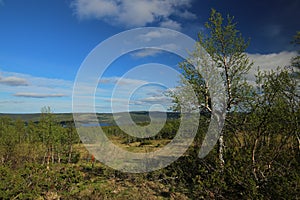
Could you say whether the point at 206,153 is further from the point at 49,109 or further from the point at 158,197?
the point at 49,109

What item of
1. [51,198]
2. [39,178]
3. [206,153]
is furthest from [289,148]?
[51,198]

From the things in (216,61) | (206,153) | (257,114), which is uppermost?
(216,61)

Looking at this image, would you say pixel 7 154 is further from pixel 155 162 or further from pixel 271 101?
pixel 271 101

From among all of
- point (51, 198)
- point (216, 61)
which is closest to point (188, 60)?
point (216, 61)

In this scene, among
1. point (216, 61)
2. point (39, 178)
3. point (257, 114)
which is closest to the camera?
point (257, 114)

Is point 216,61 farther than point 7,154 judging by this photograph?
No

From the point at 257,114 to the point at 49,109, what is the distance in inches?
996

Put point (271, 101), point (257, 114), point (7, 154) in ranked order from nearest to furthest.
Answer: point (271, 101), point (257, 114), point (7, 154)

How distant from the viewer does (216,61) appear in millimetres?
11727

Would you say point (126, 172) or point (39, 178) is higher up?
point (39, 178)

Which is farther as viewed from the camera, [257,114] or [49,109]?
[49,109]

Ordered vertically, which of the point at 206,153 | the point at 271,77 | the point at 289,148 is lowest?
the point at 206,153

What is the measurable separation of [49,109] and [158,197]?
1958 cm

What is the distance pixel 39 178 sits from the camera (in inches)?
420
